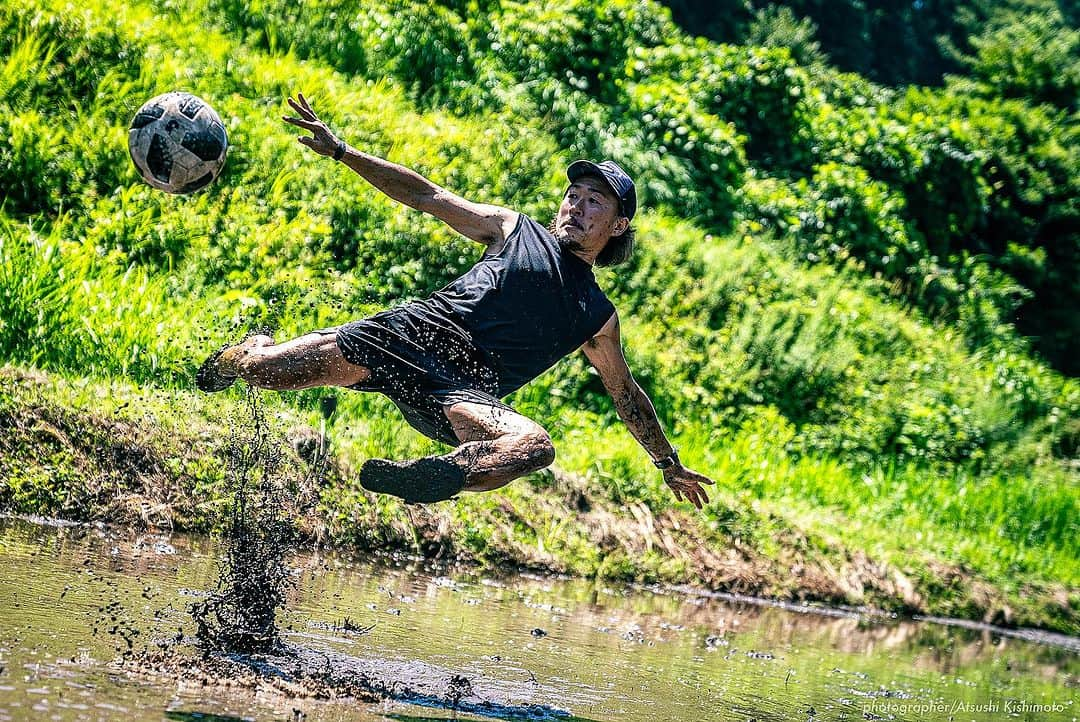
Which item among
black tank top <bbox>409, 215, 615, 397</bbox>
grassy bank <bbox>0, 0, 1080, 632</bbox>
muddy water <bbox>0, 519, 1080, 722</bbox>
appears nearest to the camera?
muddy water <bbox>0, 519, 1080, 722</bbox>

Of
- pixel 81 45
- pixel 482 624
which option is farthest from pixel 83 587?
pixel 81 45

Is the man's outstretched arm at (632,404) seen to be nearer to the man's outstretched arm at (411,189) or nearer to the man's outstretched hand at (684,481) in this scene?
the man's outstretched hand at (684,481)

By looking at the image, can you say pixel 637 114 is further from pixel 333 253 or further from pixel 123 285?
pixel 123 285

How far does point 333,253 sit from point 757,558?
428 centimetres

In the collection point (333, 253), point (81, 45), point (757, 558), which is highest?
point (81, 45)

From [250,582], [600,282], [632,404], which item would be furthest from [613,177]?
[600,282]

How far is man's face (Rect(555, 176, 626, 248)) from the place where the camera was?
6160mm

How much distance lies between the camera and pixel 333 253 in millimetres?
11328

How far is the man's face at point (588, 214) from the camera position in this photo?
243 inches

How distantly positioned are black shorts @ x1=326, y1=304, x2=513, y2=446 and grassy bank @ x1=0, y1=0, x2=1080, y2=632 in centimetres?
261

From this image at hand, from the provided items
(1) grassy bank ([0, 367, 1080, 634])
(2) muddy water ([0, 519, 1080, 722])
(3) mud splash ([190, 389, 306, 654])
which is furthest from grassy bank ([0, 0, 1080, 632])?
(2) muddy water ([0, 519, 1080, 722])

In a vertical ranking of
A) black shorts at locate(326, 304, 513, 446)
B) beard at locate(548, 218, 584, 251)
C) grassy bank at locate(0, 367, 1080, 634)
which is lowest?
grassy bank at locate(0, 367, 1080, 634)

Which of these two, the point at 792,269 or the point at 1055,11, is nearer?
the point at 792,269

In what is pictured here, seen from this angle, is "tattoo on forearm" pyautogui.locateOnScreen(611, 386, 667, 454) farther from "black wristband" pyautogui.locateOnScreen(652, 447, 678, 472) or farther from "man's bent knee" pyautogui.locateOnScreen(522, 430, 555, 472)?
"man's bent knee" pyautogui.locateOnScreen(522, 430, 555, 472)
